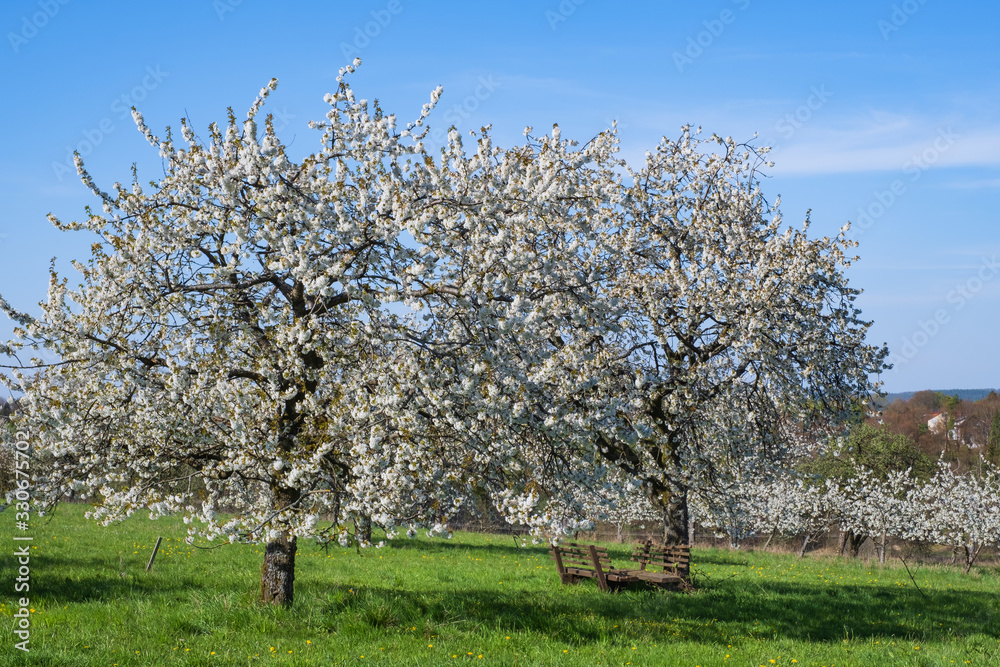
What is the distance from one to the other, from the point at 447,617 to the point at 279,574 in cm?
272

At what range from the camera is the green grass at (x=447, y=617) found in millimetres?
10203

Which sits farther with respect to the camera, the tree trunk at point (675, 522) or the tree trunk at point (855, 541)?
the tree trunk at point (855, 541)

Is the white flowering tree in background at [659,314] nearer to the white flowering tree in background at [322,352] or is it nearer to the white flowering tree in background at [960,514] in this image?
the white flowering tree in background at [322,352]

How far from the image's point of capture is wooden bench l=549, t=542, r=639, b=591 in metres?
16.6

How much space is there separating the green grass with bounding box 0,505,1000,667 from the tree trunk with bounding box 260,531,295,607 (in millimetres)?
307

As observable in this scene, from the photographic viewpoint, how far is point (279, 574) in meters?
11.9

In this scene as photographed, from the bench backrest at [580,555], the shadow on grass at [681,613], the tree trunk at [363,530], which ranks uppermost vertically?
the tree trunk at [363,530]

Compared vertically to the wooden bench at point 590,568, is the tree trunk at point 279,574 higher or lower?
higher

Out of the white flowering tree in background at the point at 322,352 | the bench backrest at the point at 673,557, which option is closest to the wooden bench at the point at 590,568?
the bench backrest at the point at 673,557

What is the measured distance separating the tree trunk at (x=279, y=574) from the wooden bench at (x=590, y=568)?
22.3ft

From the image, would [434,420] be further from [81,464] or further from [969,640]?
[969,640]

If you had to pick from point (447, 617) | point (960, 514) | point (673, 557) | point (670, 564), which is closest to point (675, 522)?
point (673, 557)

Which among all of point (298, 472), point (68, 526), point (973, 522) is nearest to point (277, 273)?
point (298, 472)

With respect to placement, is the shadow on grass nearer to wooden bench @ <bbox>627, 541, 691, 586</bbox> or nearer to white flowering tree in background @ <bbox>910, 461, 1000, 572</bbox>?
wooden bench @ <bbox>627, 541, 691, 586</bbox>
